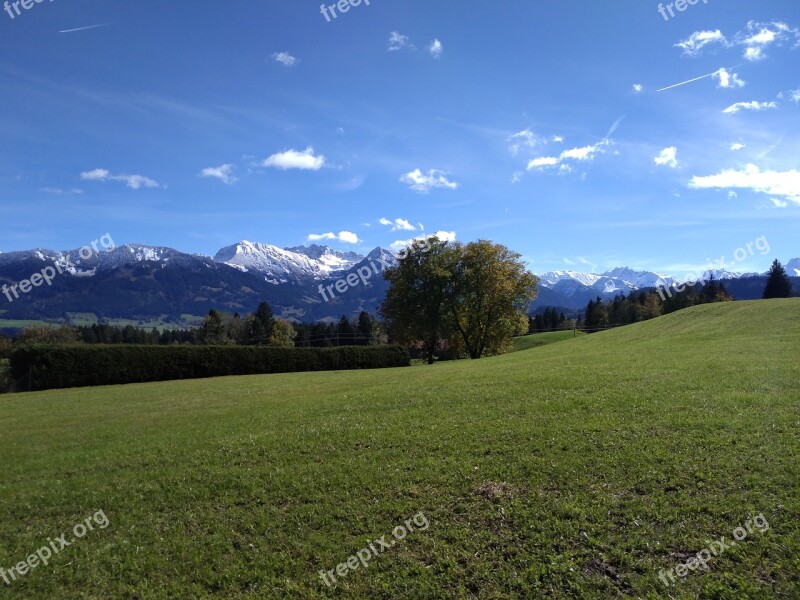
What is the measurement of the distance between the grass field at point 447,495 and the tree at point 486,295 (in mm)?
40991

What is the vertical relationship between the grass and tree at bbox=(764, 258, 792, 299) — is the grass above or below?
below

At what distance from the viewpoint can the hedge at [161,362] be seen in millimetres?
28672

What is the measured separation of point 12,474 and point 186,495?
209 inches

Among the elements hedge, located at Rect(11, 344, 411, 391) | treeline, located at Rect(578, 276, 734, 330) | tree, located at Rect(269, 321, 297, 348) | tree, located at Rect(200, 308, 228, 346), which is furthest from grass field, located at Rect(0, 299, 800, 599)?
treeline, located at Rect(578, 276, 734, 330)

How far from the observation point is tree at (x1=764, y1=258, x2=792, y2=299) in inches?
3688

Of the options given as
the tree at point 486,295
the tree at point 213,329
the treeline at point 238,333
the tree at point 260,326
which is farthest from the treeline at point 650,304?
the tree at point 213,329

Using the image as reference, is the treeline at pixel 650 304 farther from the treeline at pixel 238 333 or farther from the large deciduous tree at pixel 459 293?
the treeline at pixel 238 333

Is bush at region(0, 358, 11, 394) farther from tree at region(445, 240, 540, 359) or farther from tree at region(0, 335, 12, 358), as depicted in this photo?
tree at region(445, 240, 540, 359)

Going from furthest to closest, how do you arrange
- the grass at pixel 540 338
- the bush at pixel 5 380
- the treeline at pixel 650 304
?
the treeline at pixel 650 304 → the grass at pixel 540 338 → the bush at pixel 5 380

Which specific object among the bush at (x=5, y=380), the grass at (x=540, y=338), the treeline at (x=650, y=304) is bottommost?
the grass at (x=540, y=338)

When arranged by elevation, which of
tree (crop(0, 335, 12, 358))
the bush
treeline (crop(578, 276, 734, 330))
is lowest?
the bush

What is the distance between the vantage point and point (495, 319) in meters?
56.1

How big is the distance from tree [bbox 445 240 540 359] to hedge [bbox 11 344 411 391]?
47.0 feet

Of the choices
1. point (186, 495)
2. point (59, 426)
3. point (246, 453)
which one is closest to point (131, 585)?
point (186, 495)
